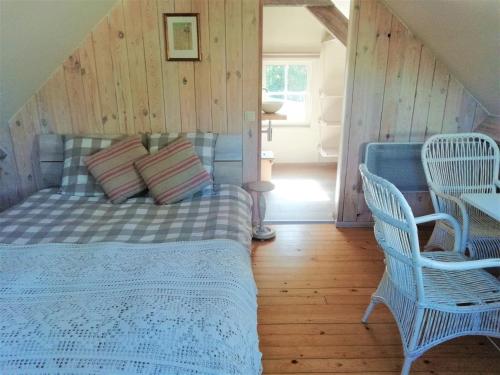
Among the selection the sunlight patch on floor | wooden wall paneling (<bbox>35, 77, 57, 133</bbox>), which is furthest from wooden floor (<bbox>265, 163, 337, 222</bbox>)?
wooden wall paneling (<bbox>35, 77, 57, 133</bbox>)

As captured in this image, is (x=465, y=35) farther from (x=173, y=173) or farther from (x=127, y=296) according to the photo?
(x=127, y=296)

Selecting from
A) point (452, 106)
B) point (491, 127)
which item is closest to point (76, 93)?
point (452, 106)

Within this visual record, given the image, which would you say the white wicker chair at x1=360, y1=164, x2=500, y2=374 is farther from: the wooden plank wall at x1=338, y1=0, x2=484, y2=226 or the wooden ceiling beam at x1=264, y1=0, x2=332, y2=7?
the wooden ceiling beam at x1=264, y1=0, x2=332, y2=7

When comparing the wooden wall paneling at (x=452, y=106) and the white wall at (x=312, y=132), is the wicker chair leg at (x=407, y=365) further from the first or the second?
the white wall at (x=312, y=132)

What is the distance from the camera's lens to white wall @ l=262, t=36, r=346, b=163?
5176 mm

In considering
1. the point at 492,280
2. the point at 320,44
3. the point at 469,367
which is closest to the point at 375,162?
the point at 492,280

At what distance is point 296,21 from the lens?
4793mm

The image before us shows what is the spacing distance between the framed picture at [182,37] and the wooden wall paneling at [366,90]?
1.30 meters

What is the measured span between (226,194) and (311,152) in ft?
10.8

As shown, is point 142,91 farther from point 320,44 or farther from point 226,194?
point 320,44

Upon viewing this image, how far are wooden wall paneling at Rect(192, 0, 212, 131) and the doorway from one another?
1.41m

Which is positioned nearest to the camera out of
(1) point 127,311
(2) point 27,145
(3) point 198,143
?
(1) point 127,311

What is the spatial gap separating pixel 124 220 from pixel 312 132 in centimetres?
395

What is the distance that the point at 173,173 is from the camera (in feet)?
8.31
